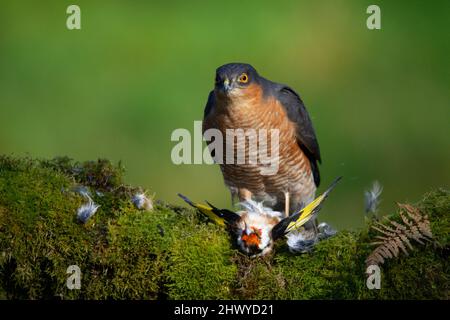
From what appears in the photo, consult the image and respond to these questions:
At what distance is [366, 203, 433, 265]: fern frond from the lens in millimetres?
3156

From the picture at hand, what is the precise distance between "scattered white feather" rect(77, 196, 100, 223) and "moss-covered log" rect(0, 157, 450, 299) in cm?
3

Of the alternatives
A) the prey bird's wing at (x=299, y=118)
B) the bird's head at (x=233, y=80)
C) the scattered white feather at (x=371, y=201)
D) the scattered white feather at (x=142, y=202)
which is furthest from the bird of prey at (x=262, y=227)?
the prey bird's wing at (x=299, y=118)

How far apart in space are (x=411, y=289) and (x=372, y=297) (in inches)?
6.0

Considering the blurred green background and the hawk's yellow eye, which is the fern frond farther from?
the blurred green background

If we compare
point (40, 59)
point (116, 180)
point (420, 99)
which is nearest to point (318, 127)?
point (420, 99)

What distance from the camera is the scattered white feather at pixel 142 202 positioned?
11.9 feet

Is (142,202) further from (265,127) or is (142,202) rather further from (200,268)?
(265,127)

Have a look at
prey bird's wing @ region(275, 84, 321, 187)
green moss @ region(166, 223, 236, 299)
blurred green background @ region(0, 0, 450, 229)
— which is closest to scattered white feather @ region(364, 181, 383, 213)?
green moss @ region(166, 223, 236, 299)

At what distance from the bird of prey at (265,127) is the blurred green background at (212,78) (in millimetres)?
1477

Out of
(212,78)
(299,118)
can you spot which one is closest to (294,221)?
(299,118)

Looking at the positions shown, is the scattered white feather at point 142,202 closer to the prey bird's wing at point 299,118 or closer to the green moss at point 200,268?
the green moss at point 200,268

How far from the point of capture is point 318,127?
776cm

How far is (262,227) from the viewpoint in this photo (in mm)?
3514
